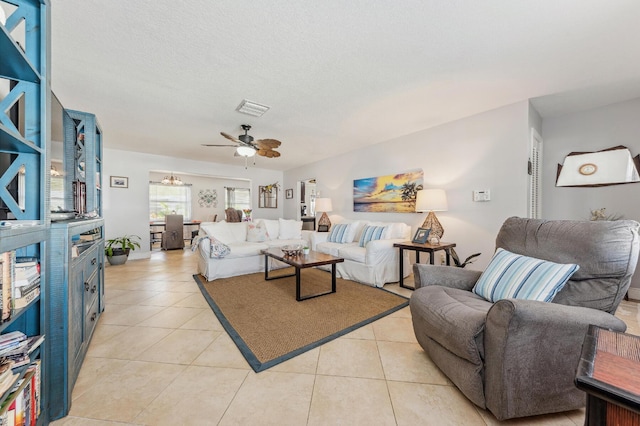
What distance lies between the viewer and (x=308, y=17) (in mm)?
1575

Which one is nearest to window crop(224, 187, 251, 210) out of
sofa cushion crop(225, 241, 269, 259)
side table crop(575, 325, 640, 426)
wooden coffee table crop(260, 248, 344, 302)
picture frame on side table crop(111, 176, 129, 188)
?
picture frame on side table crop(111, 176, 129, 188)

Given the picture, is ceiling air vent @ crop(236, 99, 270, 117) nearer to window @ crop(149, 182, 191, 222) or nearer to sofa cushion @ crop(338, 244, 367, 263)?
sofa cushion @ crop(338, 244, 367, 263)

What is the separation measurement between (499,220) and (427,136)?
157 centimetres

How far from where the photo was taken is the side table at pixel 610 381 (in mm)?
543

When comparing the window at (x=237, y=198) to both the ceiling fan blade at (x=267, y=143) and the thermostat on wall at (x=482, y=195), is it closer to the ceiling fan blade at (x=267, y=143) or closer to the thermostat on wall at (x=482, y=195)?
the ceiling fan blade at (x=267, y=143)

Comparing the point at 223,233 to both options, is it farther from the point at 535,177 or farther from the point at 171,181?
the point at 535,177

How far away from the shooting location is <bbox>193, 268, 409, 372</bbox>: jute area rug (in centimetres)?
185

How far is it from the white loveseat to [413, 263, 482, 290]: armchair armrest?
2.75 meters

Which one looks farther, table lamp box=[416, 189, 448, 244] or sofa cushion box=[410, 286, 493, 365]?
table lamp box=[416, 189, 448, 244]

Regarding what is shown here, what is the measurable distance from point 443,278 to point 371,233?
77.4 inches

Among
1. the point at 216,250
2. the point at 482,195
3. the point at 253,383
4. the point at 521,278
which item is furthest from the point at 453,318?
the point at 216,250

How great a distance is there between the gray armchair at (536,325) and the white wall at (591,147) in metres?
2.15

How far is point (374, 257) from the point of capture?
3254 mm

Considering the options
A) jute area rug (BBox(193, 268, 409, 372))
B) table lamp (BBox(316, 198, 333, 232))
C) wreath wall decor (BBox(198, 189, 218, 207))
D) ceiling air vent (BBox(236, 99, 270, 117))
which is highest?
ceiling air vent (BBox(236, 99, 270, 117))
